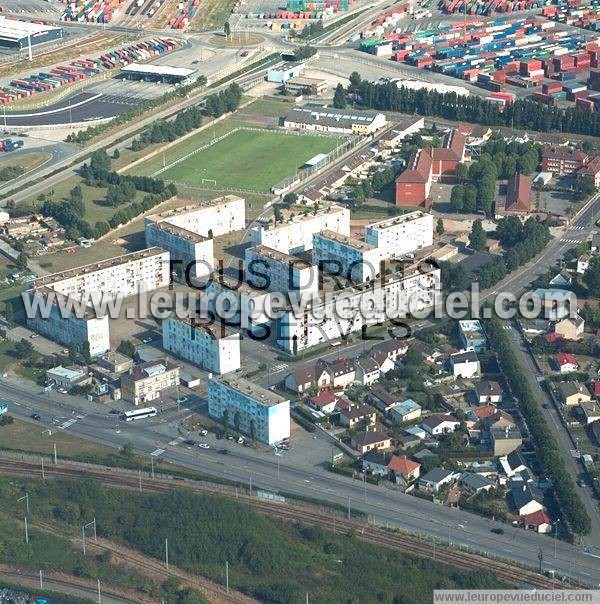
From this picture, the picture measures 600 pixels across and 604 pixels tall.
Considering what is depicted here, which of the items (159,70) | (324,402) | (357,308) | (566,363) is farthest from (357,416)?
(159,70)

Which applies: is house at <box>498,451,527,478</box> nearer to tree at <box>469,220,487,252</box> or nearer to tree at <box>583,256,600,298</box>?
tree at <box>583,256,600,298</box>

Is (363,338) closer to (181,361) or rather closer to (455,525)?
(181,361)

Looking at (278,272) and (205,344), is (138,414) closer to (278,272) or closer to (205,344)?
(205,344)

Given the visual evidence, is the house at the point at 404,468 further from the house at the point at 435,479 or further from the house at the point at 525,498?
the house at the point at 525,498

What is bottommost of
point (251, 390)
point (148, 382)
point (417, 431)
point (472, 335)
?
point (417, 431)

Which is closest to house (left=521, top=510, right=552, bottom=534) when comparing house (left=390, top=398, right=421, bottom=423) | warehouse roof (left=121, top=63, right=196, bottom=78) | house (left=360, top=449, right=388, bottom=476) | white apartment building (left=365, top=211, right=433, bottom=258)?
house (left=360, top=449, right=388, bottom=476)

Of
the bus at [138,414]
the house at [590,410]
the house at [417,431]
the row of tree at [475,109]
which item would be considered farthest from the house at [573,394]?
the row of tree at [475,109]

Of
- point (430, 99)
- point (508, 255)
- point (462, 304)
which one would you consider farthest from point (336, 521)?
point (430, 99)
